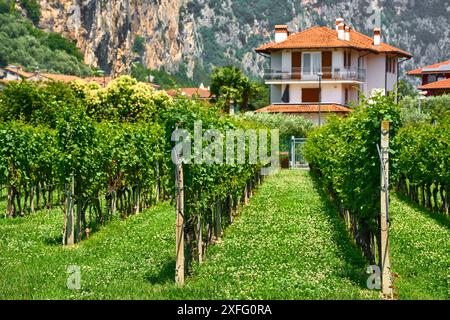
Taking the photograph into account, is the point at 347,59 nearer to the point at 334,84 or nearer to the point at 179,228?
the point at 334,84

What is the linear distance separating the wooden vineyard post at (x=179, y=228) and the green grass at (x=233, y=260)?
196mm

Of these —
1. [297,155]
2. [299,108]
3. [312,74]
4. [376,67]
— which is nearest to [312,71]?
[312,74]

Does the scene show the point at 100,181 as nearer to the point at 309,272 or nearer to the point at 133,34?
the point at 309,272

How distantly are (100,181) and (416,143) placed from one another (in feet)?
42.7

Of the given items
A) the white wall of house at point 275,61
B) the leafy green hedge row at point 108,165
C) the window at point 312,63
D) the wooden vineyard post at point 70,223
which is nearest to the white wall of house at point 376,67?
the window at point 312,63

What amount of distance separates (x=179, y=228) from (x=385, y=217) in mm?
3432

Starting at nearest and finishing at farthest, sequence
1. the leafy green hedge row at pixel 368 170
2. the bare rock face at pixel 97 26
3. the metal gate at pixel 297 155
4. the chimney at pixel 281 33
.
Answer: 1. the leafy green hedge row at pixel 368 170
2. the metal gate at pixel 297 155
3. the chimney at pixel 281 33
4. the bare rock face at pixel 97 26

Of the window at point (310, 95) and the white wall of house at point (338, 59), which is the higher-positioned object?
the white wall of house at point (338, 59)

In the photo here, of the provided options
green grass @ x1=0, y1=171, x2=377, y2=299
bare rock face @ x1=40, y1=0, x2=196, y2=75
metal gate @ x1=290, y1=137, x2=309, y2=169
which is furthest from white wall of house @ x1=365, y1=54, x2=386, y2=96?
bare rock face @ x1=40, y1=0, x2=196, y2=75

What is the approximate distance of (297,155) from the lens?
5747cm

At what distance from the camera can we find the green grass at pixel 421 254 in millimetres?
13008

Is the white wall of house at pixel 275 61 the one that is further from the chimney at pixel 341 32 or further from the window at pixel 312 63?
the chimney at pixel 341 32

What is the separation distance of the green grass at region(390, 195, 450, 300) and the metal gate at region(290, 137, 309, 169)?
103 ft

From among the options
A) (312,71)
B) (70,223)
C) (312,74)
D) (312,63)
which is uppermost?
(312,63)
